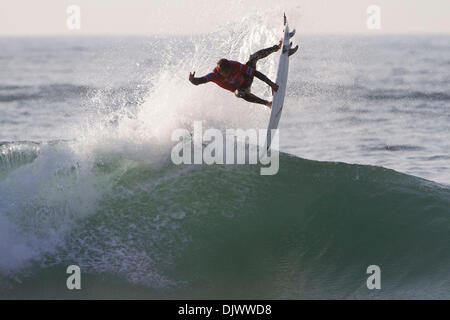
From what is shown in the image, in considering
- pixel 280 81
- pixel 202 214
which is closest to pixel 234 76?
pixel 280 81

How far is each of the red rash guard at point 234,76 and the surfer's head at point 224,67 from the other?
0.06 m

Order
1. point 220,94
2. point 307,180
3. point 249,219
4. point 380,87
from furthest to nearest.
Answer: point 380,87, point 220,94, point 307,180, point 249,219

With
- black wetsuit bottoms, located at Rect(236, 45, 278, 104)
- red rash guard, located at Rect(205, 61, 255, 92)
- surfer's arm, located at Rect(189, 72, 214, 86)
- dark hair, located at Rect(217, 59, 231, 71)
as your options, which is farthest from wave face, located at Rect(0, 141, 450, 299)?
dark hair, located at Rect(217, 59, 231, 71)

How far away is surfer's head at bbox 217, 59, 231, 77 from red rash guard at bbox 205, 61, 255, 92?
62 millimetres

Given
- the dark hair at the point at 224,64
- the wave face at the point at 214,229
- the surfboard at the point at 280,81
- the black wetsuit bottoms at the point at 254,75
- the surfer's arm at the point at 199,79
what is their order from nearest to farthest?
the wave face at the point at 214,229, the surfer's arm at the point at 199,79, the dark hair at the point at 224,64, the black wetsuit bottoms at the point at 254,75, the surfboard at the point at 280,81

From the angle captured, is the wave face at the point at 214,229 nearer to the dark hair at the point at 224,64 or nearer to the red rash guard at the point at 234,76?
the red rash guard at the point at 234,76

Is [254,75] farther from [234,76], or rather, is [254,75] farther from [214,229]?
[214,229]

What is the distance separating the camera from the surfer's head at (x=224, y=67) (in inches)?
360

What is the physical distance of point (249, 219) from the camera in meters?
9.92

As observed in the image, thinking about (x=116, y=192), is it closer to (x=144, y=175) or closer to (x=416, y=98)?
(x=144, y=175)

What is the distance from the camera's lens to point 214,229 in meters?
9.70

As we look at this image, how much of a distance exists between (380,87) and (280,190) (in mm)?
17815

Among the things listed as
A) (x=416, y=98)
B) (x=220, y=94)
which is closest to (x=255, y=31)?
(x=220, y=94)

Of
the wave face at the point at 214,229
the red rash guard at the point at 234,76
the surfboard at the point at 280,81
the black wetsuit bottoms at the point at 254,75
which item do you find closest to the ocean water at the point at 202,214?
the wave face at the point at 214,229
